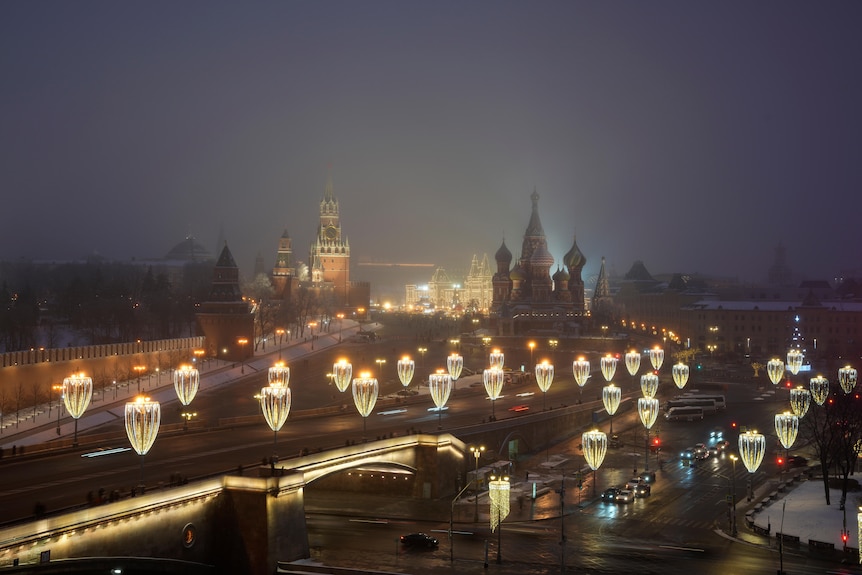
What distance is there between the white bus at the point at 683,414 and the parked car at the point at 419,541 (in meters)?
36.5

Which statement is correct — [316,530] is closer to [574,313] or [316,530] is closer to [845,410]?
[845,410]

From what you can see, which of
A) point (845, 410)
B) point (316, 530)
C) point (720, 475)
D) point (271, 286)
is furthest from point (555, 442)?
point (271, 286)

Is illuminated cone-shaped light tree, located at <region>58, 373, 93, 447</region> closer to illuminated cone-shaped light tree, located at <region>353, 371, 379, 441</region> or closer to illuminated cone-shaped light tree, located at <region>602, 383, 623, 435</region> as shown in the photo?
illuminated cone-shaped light tree, located at <region>353, 371, 379, 441</region>

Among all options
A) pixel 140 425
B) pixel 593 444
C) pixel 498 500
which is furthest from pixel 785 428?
pixel 140 425

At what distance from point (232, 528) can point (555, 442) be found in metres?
32.2

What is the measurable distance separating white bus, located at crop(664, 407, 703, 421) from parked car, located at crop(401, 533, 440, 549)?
3651 centimetres

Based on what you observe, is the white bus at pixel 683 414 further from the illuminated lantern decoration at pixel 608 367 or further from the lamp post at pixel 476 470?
the lamp post at pixel 476 470

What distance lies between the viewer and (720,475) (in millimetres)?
55031

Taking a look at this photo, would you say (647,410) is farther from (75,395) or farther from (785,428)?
(75,395)

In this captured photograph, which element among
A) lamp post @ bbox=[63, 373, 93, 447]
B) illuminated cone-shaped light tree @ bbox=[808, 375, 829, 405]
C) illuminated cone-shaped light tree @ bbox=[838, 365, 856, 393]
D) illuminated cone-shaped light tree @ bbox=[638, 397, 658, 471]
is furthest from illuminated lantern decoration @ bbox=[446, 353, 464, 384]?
lamp post @ bbox=[63, 373, 93, 447]

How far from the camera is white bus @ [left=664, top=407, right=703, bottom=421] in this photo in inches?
2817

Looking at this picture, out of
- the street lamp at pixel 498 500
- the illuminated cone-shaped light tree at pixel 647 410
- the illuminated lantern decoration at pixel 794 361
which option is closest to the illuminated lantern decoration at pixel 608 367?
the illuminated cone-shaped light tree at pixel 647 410

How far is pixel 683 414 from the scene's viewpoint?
7162 centimetres

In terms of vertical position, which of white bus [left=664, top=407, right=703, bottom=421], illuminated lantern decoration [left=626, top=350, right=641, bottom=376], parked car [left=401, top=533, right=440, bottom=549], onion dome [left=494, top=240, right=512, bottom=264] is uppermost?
onion dome [left=494, top=240, right=512, bottom=264]
